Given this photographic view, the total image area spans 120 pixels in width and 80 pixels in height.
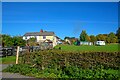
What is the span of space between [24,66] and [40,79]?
3715 millimetres

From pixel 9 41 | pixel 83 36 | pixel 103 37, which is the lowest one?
pixel 9 41

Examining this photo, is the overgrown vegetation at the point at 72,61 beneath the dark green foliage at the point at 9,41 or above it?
beneath

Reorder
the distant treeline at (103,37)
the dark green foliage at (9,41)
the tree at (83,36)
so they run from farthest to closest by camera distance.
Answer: the tree at (83,36)
the distant treeline at (103,37)
the dark green foliage at (9,41)

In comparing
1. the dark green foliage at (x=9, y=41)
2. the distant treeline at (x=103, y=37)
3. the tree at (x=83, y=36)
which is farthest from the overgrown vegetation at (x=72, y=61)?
the tree at (x=83, y=36)

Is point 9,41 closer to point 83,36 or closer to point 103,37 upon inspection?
point 103,37

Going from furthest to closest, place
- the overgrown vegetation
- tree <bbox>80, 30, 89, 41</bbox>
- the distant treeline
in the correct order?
tree <bbox>80, 30, 89, 41</bbox>, the distant treeline, the overgrown vegetation

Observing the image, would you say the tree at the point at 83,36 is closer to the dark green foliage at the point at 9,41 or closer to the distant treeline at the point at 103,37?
the distant treeline at the point at 103,37

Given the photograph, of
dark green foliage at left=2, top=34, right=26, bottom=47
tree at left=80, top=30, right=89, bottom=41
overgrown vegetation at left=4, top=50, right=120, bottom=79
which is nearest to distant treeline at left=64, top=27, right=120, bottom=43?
tree at left=80, top=30, right=89, bottom=41

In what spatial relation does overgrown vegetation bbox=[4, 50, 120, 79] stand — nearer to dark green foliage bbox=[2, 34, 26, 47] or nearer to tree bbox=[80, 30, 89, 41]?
dark green foliage bbox=[2, 34, 26, 47]

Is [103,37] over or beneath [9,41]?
over

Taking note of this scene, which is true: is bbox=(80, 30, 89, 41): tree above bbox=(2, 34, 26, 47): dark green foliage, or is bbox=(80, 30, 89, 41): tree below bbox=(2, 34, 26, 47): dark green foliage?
above

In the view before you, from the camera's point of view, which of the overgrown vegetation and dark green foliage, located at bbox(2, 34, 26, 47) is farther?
dark green foliage, located at bbox(2, 34, 26, 47)

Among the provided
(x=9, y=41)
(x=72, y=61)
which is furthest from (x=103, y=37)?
(x=72, y=61)

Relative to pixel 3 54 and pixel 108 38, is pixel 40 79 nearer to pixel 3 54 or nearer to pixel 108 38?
pixel 3 54
